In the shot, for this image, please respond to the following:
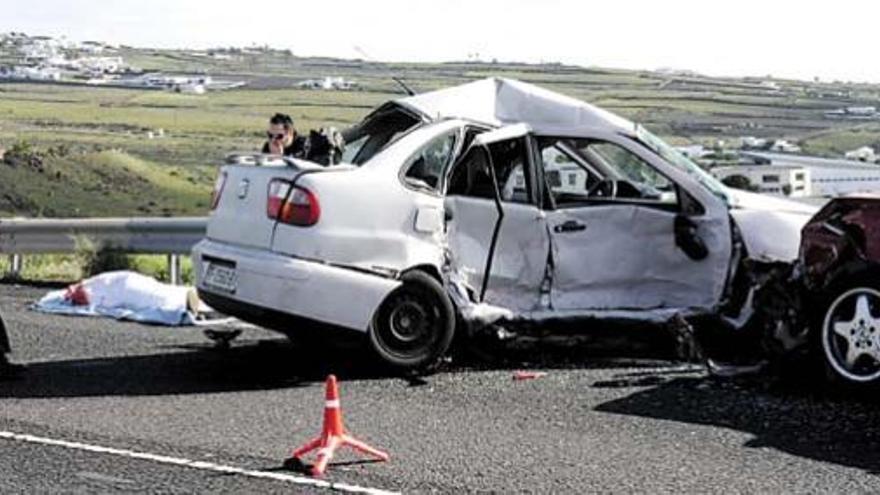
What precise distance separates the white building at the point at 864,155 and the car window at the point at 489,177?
2712 millimetres

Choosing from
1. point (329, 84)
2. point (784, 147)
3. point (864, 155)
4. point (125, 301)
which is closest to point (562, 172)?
point (864, 155)

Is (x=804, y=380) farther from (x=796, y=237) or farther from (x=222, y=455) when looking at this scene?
(x=222, y=455)

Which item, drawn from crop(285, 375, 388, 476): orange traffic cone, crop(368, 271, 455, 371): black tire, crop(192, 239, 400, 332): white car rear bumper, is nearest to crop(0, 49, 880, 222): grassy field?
crop(368, 271, 455, 371): black tire

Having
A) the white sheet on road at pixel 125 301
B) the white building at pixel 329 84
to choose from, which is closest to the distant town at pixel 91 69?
the white building at pixel 329 84

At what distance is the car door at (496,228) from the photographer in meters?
9.13

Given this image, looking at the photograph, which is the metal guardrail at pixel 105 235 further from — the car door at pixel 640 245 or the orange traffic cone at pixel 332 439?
the orange traffic cone at pixel 332 439

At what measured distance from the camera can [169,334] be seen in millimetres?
10680

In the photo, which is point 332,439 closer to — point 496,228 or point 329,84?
point 496,228

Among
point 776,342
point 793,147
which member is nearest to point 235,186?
point 776,342

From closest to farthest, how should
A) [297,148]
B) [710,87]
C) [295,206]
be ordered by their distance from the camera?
1. [295,206]
2. [297,148]
3. [710,87]

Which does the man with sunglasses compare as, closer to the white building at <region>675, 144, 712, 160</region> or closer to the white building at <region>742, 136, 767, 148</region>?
the white building at <region>675, 144, 712, 160</region>

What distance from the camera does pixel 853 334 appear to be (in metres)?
7.87

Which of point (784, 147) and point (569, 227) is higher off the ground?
point (784, 147)

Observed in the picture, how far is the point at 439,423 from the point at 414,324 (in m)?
1.43
